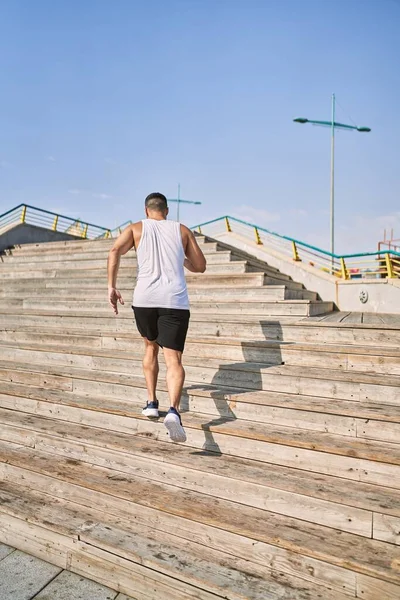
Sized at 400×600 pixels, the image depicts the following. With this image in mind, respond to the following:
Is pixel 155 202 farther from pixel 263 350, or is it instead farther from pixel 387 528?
pixel 387 528

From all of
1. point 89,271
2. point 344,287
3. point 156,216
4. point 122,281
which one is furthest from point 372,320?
point 89,271

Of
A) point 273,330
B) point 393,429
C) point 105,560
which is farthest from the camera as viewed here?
point 273,330

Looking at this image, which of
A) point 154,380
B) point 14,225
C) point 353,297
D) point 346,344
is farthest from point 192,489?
point 14,225

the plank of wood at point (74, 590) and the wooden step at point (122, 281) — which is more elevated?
the wooden step at point (122, 281)

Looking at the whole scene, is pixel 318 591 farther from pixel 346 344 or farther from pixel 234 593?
pixel 346 344

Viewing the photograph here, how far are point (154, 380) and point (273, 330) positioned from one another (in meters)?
1.85

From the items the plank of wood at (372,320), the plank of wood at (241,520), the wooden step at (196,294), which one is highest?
the wooden step at (196,294)

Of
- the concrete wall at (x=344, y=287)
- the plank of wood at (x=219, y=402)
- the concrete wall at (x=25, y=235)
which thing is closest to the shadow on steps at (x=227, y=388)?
the plank of wood at (x=219, y=402)

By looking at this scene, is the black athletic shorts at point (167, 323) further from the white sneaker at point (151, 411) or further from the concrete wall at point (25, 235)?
the concrete wall at point (25, 235)

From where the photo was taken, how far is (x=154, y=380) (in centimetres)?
344

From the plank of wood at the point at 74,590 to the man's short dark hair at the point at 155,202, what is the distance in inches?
103

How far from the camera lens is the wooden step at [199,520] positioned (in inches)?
81.3

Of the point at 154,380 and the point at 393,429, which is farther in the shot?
the point at 154,380

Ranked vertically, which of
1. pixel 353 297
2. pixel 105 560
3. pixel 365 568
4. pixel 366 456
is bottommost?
pixel 105 560
